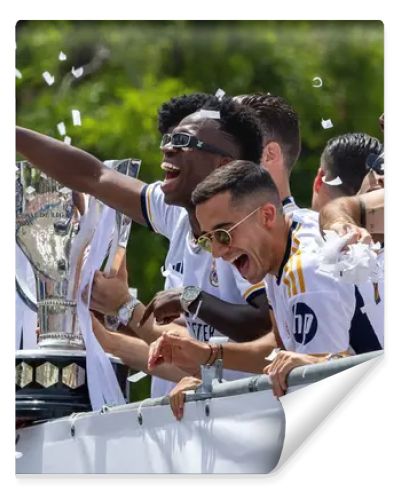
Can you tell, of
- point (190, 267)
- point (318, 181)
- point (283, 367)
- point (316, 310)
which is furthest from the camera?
point (190, 267)

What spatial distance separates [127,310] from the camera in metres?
4.85

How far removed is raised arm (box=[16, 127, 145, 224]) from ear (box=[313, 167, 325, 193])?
0.43 meters

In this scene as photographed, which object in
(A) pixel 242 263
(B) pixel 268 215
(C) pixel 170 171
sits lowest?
(A) pixel 242 263

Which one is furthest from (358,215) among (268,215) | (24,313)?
(24,313)

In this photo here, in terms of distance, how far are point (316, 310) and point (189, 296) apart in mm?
336

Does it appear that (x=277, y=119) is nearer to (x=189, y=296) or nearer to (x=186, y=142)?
(x=186, y=142)

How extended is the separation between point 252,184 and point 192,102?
266 mm

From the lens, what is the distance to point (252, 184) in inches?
183

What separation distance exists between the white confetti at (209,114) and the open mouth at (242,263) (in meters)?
0.34

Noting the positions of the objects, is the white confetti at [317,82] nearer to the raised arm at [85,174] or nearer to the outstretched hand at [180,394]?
the raised arm at [85,174]

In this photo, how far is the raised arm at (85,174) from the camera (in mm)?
4801

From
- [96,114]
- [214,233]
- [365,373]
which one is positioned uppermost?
[96,114]
